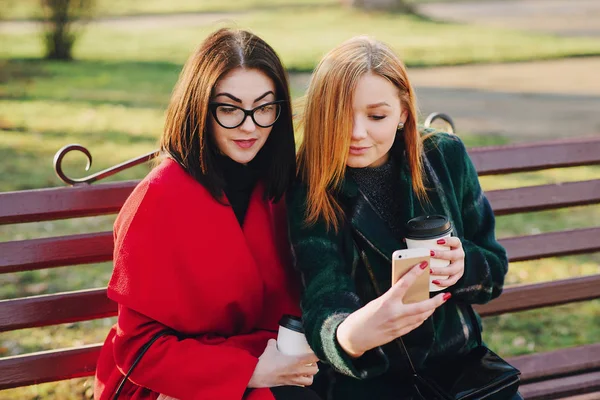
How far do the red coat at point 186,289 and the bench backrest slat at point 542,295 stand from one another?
3.82 ft

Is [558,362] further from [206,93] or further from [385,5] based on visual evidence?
[385,5]

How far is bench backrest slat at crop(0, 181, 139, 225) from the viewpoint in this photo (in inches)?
112

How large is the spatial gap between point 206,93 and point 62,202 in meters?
0.77

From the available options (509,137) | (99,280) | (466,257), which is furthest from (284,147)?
(509,137)

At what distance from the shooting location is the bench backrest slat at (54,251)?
283 centimetres

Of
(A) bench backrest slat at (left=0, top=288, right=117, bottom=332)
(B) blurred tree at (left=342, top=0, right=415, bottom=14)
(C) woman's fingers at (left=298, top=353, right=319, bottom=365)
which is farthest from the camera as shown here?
(B) blurred tree at (left=342, top=0, right=415, bottom=14)

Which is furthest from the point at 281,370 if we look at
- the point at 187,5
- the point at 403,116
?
the point at 187,5

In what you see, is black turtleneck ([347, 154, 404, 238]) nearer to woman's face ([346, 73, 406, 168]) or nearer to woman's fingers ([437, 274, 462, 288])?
woman's face ([346, 73, 406, 168])

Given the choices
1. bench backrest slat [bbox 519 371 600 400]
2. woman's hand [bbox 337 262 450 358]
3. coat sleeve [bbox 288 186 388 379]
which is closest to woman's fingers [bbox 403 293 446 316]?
woman's hand [bbox 337 262 450 358]

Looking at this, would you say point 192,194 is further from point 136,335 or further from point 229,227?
point 136,335

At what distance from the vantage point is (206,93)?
241cm

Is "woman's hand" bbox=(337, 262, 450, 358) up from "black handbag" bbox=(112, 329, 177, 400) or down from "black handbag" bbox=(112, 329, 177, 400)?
up

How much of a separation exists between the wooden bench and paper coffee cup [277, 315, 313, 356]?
0.84 m

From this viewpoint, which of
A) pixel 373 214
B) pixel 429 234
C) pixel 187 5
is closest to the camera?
pixel 429 234
